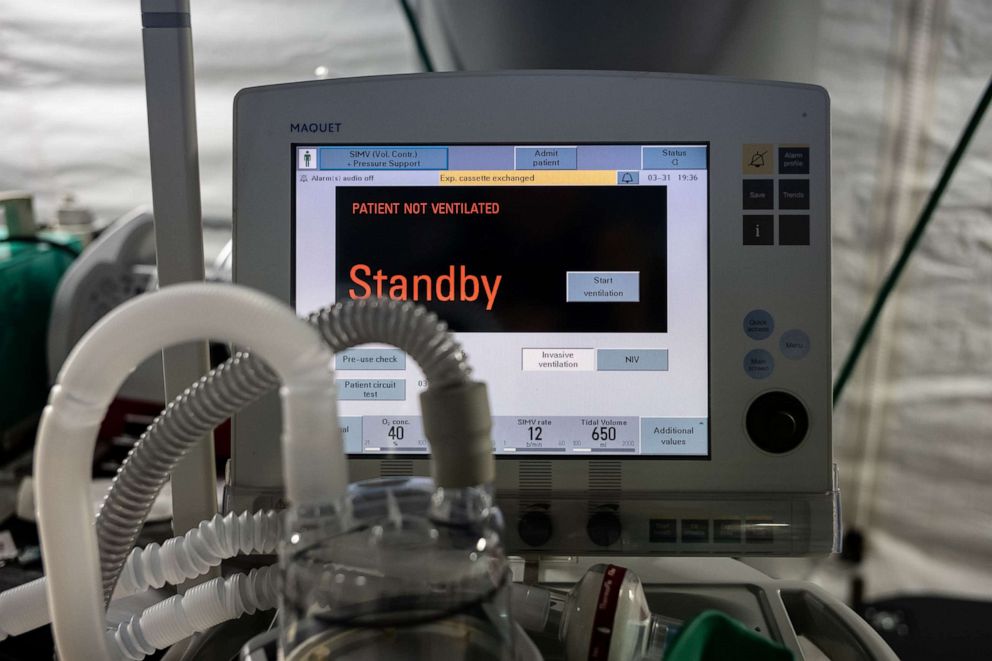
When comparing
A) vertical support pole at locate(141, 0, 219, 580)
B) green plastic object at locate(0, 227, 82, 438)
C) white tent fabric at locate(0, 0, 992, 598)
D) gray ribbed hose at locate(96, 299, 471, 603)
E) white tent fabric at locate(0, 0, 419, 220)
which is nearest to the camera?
gray ribbed hose at locate(96, 299, 471, 603)

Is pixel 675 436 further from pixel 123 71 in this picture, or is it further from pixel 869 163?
pixel 123 71

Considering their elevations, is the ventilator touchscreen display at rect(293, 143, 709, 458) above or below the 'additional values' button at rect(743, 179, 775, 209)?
below

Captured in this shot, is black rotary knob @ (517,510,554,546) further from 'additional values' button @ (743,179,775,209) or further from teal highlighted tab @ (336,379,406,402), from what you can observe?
'additional values' button @ (743,179,775,209)

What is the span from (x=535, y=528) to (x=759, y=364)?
218 mm

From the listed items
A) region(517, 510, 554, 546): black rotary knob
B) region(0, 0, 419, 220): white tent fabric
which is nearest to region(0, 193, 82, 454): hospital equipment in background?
region(0, 0, 419, 220): white tent fabric

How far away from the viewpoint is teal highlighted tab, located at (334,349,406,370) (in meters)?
0.69

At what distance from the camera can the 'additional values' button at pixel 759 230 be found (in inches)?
27.5

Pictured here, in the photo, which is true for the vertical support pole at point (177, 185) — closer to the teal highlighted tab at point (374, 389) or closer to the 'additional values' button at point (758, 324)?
the teal highlighted tab at point (374, 389)

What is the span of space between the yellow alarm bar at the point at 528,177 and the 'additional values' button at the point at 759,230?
112 millimetres

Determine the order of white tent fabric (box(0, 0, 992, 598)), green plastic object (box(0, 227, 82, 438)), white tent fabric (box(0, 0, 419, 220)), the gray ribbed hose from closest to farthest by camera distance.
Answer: the gray ribbed hose → green plastic object (box(0, 227, 82, 438)) → white tent fabric (box(0, 0, 992, 598)) → white tent fabric (box(0, 0, 419, 220))

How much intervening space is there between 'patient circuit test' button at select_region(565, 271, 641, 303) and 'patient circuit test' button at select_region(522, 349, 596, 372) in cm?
4

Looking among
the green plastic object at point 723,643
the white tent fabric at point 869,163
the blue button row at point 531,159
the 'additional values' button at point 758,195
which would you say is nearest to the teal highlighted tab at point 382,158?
the blue button row at point 531,159

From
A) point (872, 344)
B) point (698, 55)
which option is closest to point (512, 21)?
point (698, 55)

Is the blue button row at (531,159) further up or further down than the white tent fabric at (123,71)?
further down
